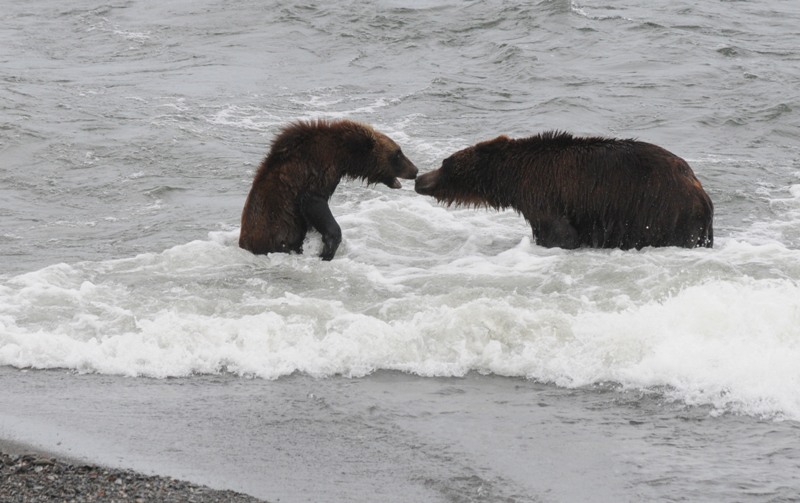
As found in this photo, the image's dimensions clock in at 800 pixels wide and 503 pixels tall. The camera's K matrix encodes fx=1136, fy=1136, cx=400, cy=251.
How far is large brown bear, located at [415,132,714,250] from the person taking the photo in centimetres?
951

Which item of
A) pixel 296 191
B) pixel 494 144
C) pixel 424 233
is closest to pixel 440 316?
pixel 296 191

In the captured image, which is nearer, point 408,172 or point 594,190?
point 594,190

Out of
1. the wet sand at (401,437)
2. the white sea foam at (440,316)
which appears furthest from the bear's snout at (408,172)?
the wet sand at (401,437)

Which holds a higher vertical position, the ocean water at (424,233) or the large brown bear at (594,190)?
the large brown bear at (594,190)

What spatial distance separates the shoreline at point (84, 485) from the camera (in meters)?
5.16

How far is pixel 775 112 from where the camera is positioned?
16.0 m

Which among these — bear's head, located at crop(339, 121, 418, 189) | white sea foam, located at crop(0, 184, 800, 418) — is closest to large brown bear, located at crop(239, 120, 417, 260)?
bear's head, located at crop(339, 121, 418, 189)

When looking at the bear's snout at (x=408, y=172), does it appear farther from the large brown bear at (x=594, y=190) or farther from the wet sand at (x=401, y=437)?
the wet sand at (x=401, y=437)

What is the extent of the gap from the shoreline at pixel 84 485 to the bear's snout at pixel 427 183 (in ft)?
18.7

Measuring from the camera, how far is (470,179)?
1052cm

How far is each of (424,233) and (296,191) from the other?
1.66 m

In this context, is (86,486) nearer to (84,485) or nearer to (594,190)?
(84,485)

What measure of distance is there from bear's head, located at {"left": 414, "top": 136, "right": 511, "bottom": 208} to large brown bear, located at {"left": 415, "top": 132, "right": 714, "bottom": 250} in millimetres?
12

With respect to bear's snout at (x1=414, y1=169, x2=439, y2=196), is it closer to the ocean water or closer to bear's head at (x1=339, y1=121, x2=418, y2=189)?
bear's head at (x1=339, y1=121, x2=418, y2=189)
